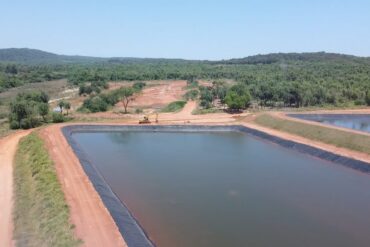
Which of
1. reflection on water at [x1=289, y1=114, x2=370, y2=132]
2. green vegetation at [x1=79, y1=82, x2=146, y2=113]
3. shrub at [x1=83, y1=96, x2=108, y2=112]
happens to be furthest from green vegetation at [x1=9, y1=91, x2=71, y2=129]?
reflection on water at [x1=289, y1=114, x2=370, y2=132]

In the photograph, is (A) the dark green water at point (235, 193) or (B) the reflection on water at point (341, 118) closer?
(A) the dark green water at point (235, 193)

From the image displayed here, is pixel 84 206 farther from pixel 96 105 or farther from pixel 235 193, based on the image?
pixel 96 105

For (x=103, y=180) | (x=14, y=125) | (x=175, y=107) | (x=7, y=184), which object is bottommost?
(x=14, y=125)

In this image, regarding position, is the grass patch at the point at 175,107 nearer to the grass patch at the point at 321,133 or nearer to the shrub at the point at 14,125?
the grass patch at the point at 321,133

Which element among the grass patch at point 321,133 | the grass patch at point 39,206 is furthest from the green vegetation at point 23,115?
the grass patch at point 321,133

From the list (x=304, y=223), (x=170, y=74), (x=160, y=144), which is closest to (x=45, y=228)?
(x=304, y=223)

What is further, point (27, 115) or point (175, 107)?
point (175, 107)

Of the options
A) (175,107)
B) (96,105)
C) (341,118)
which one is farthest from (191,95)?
(341,118)
